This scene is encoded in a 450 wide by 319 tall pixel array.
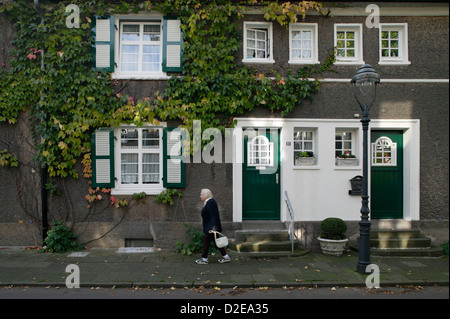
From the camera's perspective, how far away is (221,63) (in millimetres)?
8492

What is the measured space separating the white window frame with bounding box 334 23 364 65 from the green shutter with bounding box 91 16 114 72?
5.95m

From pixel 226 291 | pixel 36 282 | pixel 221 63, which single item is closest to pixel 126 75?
pixel 221 63

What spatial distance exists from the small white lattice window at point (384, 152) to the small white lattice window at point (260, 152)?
2876 mm

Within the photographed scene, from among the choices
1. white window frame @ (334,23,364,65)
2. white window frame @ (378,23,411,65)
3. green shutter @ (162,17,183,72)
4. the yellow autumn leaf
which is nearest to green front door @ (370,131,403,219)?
white window frame @ (378,23,411,65)

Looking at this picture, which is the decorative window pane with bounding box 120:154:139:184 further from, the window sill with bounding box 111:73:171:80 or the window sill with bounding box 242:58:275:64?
the window sill with bounding box 242:58:275:64

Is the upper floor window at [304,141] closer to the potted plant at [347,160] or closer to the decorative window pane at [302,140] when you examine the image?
the decorative window pane at [302,140]

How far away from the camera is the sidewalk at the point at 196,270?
6.11m

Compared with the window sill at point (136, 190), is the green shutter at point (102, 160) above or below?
above

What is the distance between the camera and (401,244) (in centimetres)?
819

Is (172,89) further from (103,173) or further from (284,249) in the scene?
(284,249)

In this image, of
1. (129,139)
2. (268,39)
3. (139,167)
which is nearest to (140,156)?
(139,167)

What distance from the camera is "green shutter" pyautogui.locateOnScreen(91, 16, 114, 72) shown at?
27.9ft

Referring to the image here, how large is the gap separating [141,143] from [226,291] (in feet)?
15.1

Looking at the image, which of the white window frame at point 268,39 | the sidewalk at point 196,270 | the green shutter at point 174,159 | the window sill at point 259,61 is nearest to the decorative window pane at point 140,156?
the green shutter at point 174,159
